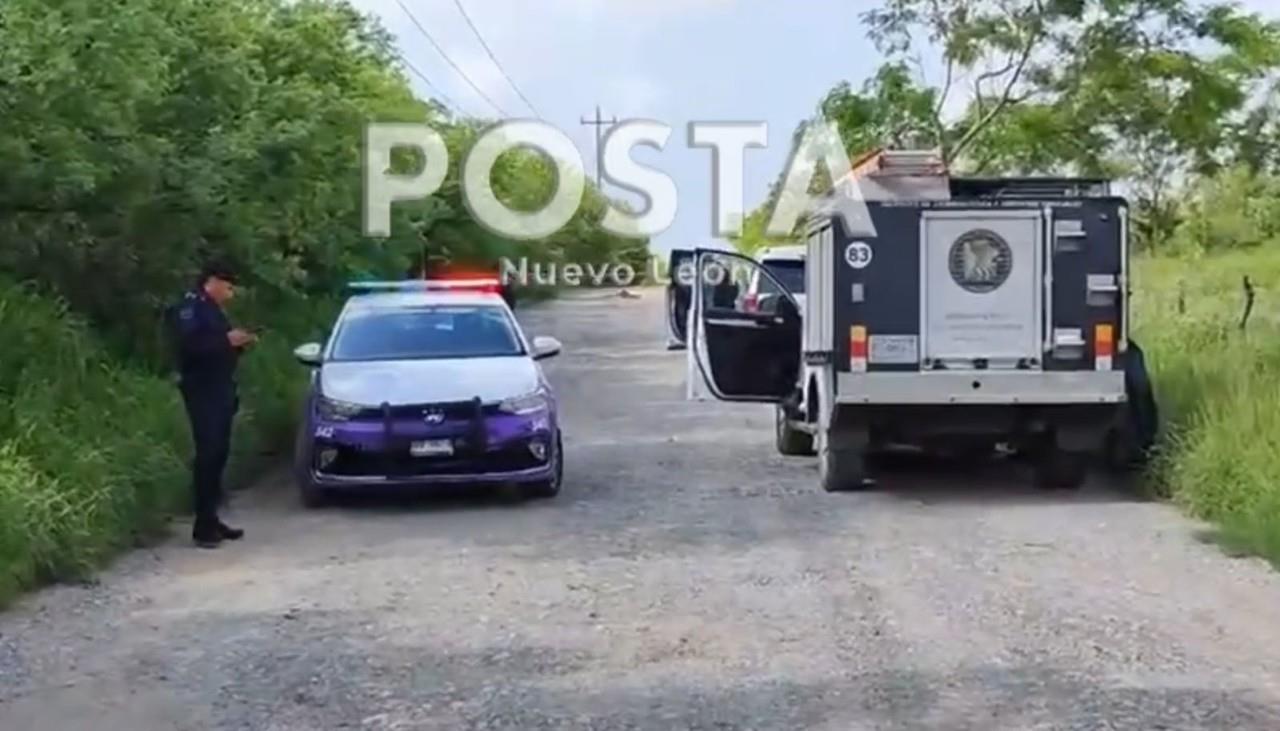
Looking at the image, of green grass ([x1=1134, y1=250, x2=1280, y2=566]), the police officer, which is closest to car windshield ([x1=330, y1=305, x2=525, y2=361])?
the police officer

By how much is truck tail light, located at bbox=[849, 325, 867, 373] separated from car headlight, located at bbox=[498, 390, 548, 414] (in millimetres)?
2159

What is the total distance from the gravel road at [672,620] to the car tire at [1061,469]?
0.15 m

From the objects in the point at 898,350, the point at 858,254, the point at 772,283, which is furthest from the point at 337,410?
the point at 772,283

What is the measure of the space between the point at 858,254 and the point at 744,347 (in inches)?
113

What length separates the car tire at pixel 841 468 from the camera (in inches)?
570

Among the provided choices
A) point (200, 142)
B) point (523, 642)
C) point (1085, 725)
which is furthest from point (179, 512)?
point (1085, 725)

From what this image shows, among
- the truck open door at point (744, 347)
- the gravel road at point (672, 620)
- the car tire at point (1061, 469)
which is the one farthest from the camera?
the truck open door at point (744, 347)

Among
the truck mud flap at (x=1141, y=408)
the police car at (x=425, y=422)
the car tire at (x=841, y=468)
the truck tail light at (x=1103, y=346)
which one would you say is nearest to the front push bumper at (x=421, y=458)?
the police car at (x=425, y=422)

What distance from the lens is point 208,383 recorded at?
12375mm

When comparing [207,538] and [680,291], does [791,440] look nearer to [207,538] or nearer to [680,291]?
[680,291]

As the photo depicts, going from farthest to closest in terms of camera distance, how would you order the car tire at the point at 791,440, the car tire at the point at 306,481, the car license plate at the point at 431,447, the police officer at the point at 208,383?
the car tire at the point at 791,440, the car tire at the point at 306,481, the car license plate at the point at 431,447, the police officer at the point at 208,383

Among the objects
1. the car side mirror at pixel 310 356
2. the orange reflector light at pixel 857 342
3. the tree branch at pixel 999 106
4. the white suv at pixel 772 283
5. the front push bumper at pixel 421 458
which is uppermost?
the tree branch at pixel 999 106

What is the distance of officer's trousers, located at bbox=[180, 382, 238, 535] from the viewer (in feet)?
40.4

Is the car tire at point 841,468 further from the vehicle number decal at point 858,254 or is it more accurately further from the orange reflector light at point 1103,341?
the orange reflector light at point 1103,341
